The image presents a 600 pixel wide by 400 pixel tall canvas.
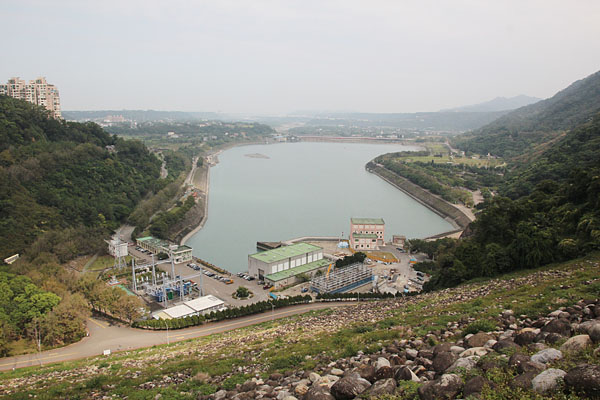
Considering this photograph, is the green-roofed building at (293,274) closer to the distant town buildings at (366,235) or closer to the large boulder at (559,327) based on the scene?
the distant town buildings at (366,235)

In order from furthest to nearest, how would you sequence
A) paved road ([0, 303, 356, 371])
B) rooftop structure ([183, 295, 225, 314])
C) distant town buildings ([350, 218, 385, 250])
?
distant town buildings ([350, 218, 385, 250]) → rooftop structure ([183, 295, 225, 314]) → paved road ([0, 303, 356, 371])

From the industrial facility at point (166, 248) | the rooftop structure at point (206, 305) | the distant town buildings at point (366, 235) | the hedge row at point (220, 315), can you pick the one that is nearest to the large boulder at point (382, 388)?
the hedge row at point (220, 315)

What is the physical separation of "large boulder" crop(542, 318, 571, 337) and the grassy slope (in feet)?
1.83

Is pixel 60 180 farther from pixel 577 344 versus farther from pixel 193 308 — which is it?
pixel 577 344

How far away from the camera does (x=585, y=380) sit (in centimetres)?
125

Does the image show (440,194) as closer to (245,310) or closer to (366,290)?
(366,290)

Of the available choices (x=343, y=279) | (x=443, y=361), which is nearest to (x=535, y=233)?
(x=343, y=279)

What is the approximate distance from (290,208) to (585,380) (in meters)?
14.9

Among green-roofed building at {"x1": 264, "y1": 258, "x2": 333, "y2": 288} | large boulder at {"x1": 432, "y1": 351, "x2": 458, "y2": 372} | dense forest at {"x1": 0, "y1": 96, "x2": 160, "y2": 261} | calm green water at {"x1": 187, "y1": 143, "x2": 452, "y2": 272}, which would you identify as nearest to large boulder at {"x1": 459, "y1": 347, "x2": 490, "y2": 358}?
large boulder at {"x1": 432, "y1": 351, "x2": 458, "y2": 372}

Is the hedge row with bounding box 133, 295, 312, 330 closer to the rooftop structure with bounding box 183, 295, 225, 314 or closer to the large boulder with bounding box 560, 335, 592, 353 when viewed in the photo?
the rooftop structure with bounding box 183, 295, 225, 314

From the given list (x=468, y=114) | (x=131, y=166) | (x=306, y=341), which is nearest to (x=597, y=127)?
(x=306, y=341)

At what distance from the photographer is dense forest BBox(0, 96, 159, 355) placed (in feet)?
17.4

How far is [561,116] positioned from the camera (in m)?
28.8

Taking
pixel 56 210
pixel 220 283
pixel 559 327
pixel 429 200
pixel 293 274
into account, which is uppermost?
pixel 559 327
